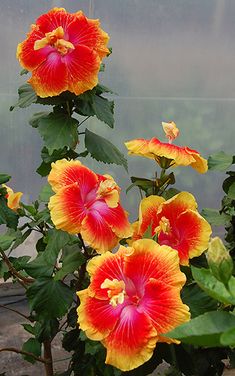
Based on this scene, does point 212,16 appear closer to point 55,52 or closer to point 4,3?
point 4,3

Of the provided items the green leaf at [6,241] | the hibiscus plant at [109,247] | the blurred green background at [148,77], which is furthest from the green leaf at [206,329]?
the blurred green background at [148,77]

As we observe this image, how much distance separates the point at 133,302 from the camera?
0.74 m

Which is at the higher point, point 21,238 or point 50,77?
point 50,77

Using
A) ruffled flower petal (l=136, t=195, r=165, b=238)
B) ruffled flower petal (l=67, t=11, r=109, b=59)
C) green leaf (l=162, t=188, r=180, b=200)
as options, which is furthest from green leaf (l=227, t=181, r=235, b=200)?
ruffled flower petal (l=67, t=11, r=109, b=59)

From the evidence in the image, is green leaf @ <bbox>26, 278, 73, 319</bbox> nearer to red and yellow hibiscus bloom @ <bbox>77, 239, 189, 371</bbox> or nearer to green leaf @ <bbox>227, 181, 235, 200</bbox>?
red and yellow hibiscus bloom @ <bbox>77, 239, 189, 371</bbox>

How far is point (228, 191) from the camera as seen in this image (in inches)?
48.6

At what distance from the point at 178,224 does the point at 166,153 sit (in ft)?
0.43

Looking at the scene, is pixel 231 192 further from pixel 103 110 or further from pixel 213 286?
pixel 213 286

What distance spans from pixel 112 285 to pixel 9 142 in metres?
1.60

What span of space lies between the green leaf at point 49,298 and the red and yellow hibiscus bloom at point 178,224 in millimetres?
197

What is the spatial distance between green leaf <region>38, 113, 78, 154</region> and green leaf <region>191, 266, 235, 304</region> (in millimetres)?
542

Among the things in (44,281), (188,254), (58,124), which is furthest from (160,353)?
(58,124)

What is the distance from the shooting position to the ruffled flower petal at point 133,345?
0.68 m

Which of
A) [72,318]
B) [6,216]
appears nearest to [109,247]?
[6,216]
